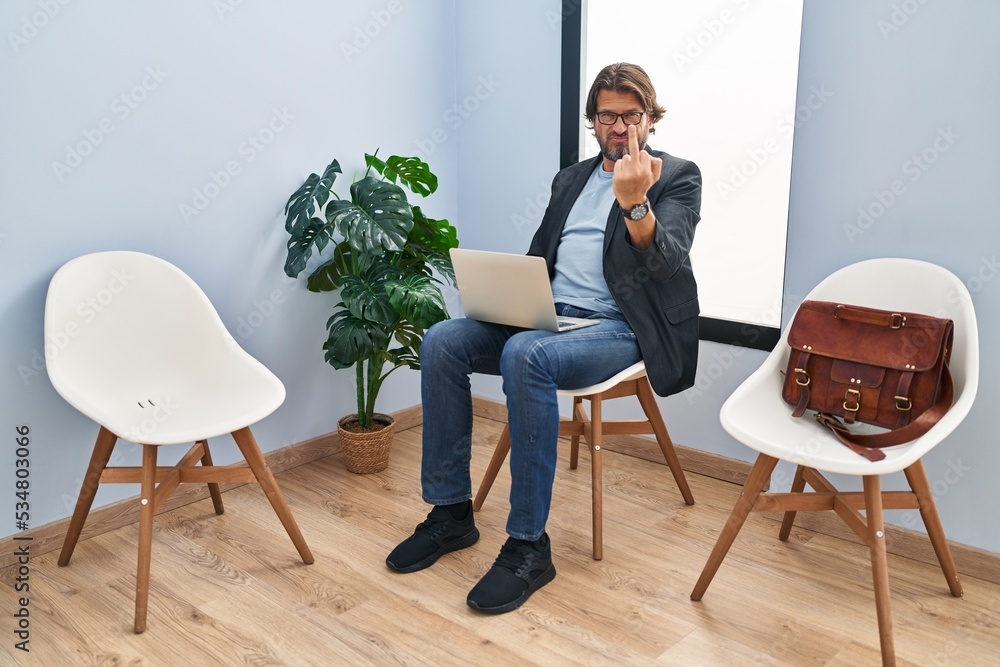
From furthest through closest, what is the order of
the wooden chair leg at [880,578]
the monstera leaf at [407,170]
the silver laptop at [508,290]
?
the monstera leaf at [407,170] < the silver laptop at [508,290] < the wooden chair leg at [880,578]

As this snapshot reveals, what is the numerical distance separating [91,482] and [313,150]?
123 centimetres

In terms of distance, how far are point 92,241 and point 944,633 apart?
2.22 m

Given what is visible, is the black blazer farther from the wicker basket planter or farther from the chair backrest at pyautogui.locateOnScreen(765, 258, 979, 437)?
the wicker basket planter

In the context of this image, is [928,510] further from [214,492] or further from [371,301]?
[214,492]

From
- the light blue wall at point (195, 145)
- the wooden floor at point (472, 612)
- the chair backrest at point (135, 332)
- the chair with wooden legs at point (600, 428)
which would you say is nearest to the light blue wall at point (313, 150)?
the light blue wall at point (195, 145)

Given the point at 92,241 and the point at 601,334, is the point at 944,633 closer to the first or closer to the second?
the point at 601,334

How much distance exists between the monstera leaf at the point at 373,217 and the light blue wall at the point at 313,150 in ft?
0.96

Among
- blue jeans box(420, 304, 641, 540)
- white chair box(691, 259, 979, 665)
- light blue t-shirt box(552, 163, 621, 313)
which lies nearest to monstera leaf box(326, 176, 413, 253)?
blue jeans box(420, 304, 641, 540)

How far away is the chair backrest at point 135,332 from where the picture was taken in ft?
6.16

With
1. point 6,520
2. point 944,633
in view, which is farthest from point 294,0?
point 944,633

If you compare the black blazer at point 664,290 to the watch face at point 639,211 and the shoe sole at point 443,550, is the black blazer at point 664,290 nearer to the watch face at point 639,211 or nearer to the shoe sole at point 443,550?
the watch face at point 639,211

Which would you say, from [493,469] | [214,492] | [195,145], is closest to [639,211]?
[493,469]

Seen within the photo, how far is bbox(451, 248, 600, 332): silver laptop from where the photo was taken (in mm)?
1765

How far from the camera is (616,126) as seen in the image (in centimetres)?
198
